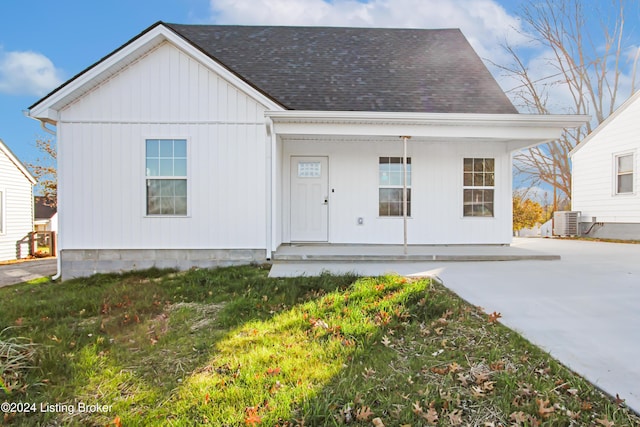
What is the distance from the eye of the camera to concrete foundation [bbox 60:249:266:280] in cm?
693

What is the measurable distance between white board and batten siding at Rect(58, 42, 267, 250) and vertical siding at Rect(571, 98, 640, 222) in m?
12.0

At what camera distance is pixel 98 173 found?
22.7ft

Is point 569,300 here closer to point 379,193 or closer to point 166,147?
point 379,193

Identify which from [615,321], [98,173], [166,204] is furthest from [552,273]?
[98,173]

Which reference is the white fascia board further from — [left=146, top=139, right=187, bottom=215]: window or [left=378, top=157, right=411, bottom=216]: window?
[left=378, top=157, right=411, bottom=216]: window

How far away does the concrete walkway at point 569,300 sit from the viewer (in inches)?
107

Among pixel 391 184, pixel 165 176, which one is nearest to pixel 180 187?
pixel 165 176

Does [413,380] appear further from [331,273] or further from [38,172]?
[38,172]

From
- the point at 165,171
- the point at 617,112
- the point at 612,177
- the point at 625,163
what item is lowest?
the point at 165,171

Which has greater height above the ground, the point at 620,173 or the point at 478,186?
the point at 620,173

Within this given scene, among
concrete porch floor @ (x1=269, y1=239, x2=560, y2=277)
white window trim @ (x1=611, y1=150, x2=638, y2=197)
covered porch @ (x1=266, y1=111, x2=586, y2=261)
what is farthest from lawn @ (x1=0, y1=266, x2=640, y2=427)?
white window trim @ (x1=611, y1=150, x2=638, y2=197)

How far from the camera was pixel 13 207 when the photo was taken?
14562 millimetres

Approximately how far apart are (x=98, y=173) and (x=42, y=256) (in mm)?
11666

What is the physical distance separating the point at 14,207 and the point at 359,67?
48.2ft
